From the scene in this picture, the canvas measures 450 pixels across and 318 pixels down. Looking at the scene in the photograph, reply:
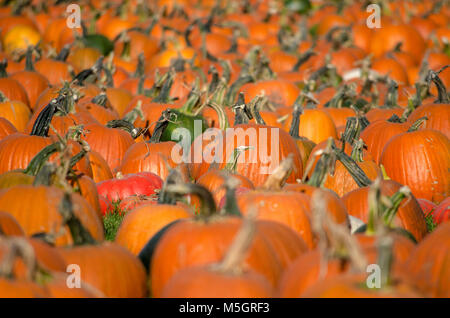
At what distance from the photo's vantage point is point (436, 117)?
5.81 metres

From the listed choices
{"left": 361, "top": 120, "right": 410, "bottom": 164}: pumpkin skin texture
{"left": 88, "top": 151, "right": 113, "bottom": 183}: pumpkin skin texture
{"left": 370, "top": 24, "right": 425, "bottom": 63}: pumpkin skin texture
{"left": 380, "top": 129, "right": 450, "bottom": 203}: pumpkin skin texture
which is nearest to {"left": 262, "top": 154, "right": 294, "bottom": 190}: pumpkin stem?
{"left": 88, "top": 151, "right": 113, "bottom": 183}: pumpkin skin texture

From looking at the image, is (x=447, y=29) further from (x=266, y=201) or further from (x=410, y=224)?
(x=266, y=201)

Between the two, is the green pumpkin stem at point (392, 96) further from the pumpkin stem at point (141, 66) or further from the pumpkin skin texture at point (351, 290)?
the pumpkin skin texture at point (351, 290)

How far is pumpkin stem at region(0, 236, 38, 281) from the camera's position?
2.06 meters

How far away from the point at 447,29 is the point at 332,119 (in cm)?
654

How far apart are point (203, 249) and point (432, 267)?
33.8 inches

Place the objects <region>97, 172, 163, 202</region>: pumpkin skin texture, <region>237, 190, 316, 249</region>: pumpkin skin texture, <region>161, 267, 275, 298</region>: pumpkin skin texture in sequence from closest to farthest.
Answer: <region>161, 267, 275, 298</region>: pumpkin skin texture, <region>237, 190, 316, 249</region>: pumpkin skin texture, <region>97, 172, 163, 202</region>: pumpkin skin texture

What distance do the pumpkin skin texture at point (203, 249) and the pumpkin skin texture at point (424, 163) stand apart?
278cm

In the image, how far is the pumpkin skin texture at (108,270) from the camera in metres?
2.62

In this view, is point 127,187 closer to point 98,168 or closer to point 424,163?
point 98,168

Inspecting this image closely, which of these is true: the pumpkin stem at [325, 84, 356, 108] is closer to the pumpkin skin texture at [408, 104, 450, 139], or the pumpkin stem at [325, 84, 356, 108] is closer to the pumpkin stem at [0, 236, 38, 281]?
the pumpkin skin texture at [408, 104, 450, 139]

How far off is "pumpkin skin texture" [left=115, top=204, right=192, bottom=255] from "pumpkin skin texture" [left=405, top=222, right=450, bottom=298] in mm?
1181

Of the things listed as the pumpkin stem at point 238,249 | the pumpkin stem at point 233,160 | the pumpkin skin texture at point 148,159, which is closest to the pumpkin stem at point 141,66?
the pumpkin skin texture at point 148,159

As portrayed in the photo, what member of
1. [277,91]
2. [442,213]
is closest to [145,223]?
[442,213]
